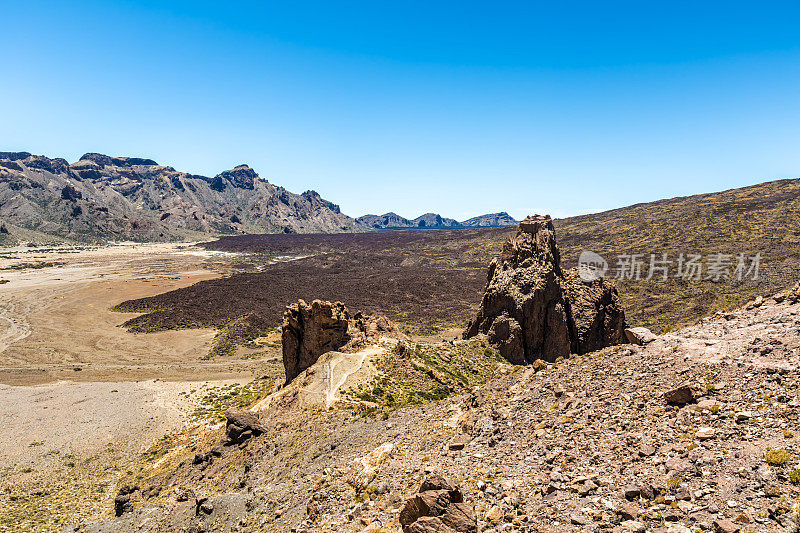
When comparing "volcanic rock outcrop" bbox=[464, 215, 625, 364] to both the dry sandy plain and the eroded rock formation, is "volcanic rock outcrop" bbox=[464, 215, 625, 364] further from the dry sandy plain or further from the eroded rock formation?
the dry sandy plain

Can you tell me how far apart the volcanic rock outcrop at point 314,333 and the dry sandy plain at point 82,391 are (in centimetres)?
943

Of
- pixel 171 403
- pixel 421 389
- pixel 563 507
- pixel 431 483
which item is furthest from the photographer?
pixel 171 403

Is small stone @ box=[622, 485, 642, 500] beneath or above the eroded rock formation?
above

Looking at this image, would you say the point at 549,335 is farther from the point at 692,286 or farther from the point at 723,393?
the point at 692,286

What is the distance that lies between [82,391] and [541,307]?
44.0 meters

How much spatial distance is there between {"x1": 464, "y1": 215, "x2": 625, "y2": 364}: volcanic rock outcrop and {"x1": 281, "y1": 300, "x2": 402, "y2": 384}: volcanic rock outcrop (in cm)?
1006

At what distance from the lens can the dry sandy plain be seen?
2336 cm

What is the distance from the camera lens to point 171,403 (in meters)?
35.6

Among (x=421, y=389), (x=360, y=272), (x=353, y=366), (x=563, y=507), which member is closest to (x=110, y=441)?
(x=353, y=366)

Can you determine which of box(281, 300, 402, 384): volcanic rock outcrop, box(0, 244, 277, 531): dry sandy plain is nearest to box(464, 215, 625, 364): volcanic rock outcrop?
box(281, 300, 402, 384): volcanic rock outcrop

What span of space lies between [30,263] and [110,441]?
158 metres

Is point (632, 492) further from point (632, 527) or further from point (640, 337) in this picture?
point (640, 337)

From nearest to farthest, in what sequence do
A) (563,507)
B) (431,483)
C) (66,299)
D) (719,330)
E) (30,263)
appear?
1. (563,507)
2. (431,483)
3. (719,330)
4. (66,299)
5. (30,263)

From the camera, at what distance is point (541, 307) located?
96.5 feet
